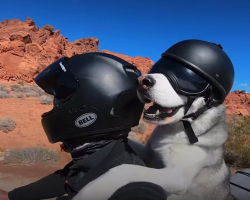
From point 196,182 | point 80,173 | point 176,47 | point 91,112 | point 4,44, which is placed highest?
point 4,44

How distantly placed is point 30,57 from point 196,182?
136 feet

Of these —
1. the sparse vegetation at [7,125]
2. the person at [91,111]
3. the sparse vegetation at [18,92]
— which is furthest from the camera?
the sparse vegetation at [18,92]

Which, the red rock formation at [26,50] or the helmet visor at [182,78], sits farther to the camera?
the red rock formation at [26,50]

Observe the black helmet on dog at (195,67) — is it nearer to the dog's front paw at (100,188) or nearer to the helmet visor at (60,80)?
the helmet visor at (60,80)

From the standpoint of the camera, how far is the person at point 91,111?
1.85 metres

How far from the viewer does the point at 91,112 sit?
1.88 meters

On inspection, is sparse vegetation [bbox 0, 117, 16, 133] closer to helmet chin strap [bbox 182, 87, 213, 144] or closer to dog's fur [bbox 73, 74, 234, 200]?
dog's fur [bbox 73, 74, 234, 200]

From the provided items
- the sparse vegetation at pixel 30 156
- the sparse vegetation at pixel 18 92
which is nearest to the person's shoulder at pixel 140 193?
the sparse vegetation at pixel 30 156

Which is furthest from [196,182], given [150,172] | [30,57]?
[30,57]

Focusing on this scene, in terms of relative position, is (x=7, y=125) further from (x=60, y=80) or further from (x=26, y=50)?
(x=26, y=50)

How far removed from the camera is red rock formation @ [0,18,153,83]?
37.3 meters

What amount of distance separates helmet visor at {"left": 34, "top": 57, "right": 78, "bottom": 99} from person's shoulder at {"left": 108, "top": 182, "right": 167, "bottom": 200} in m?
0.74

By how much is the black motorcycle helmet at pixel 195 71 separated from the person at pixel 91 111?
0.33 metres

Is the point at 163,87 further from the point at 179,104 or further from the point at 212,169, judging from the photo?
the point at 212,169
